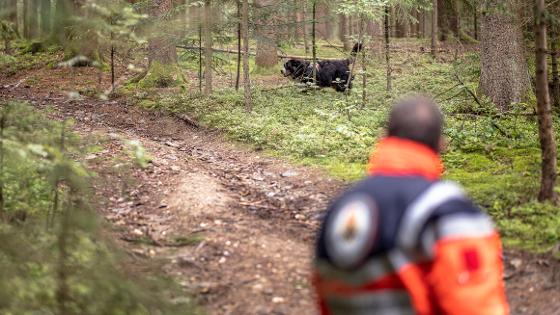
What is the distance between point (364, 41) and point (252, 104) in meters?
3.50

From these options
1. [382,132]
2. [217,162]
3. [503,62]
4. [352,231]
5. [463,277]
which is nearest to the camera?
[463,277]

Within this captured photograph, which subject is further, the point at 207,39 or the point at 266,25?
the point at 266,25

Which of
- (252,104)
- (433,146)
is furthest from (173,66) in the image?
(433,146)

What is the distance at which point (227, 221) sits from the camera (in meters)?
7.75

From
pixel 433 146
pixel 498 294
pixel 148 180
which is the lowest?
pixel 148 180

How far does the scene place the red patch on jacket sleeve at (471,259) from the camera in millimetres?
2474

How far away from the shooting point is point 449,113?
13.2m

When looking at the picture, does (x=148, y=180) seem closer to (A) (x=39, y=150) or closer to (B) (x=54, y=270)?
(A) (x=39, y=150)

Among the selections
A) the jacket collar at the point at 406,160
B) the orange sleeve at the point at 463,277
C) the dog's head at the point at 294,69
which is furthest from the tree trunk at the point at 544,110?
the dog's head at the point at 294,69

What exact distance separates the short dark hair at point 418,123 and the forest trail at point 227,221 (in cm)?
316

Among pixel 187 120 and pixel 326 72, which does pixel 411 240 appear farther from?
pixel 326 72

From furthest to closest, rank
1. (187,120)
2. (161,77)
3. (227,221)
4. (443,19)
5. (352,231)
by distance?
(443,19) < (161,77) < (187,120) < (227,221) < (352,231)

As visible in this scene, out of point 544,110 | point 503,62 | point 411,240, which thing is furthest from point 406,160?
point 503,62

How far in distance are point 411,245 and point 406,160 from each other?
0.39m
